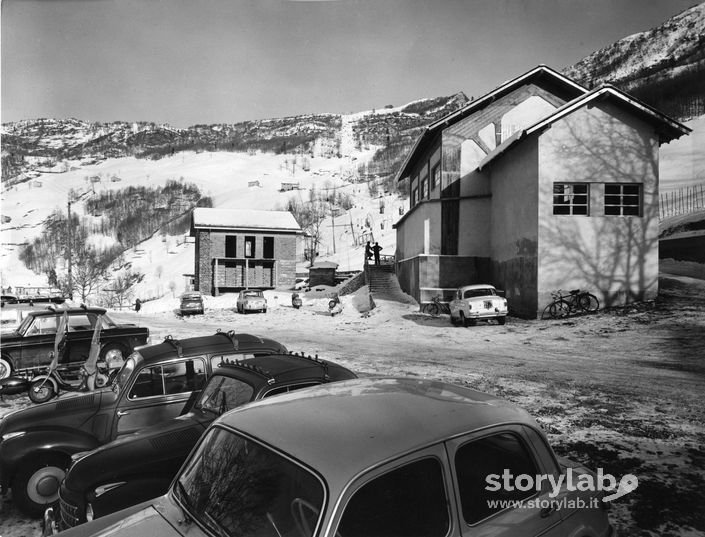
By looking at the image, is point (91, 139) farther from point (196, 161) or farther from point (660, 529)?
point (660, 529)

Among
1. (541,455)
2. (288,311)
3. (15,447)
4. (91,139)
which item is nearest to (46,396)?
(15,447)

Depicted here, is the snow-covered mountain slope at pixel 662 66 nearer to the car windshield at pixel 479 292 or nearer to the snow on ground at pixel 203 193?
the car windshield at pixel 479 292

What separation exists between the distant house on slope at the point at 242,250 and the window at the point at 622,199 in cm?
2617

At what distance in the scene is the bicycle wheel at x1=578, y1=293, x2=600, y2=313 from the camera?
16156 millimetres

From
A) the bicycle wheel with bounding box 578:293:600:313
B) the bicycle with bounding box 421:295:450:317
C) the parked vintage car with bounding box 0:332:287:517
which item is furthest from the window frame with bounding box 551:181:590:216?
the parked vintage car with bounding box 0:332:287:517

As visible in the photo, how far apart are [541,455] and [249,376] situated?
2.34 metres

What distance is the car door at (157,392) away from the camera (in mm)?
4484

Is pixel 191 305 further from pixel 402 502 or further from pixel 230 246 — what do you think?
pixel 402 502

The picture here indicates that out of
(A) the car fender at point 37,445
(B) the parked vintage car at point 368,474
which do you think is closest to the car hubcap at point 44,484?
(A) the car fender at point 37,445

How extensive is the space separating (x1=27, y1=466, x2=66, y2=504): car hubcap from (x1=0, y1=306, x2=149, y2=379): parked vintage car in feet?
18.4

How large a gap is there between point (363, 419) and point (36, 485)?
148 inches

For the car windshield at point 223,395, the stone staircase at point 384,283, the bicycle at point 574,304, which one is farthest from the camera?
the stone staircase at point 384,283

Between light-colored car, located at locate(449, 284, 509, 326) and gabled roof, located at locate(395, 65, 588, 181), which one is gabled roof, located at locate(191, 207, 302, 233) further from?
light-colored car, located at locate(449, 284, 509, 326)

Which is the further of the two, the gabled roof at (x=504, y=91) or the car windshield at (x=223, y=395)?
the gabled roof at (x=504, y=91)
